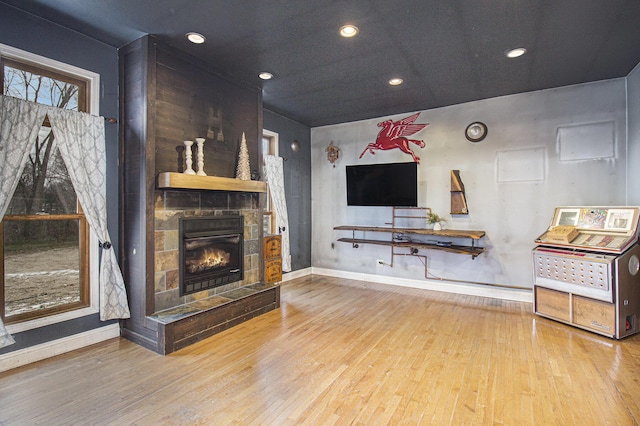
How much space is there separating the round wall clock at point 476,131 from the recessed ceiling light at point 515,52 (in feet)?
4.65

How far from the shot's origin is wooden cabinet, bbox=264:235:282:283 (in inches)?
185

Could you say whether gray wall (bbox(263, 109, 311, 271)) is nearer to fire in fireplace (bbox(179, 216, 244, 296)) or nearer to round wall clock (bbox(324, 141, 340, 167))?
round wall clock (bbox(324, 141, 340, 167))

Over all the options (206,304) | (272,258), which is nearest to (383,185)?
(272,258)

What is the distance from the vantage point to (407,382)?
2412 millimetres

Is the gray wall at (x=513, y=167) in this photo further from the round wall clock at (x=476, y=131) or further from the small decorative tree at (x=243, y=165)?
the small decorative tree at (x=243, y=165)

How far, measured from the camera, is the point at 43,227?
111 inches

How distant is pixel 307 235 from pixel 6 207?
14.2 ft

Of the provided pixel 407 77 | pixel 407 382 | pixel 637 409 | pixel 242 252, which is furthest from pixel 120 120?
pixel 637 409

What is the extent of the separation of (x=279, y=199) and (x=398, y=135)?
Answer: 224 centimetres

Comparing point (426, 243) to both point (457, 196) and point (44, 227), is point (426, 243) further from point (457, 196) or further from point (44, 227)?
point (44, 227)

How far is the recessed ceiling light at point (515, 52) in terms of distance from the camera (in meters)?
3.15

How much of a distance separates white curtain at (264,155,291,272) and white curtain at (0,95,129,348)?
246 centimetres

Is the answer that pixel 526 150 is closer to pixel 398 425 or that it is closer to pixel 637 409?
pixel 637 409

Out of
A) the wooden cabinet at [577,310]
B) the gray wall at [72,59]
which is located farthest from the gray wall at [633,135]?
the gray wall at [72,59]
